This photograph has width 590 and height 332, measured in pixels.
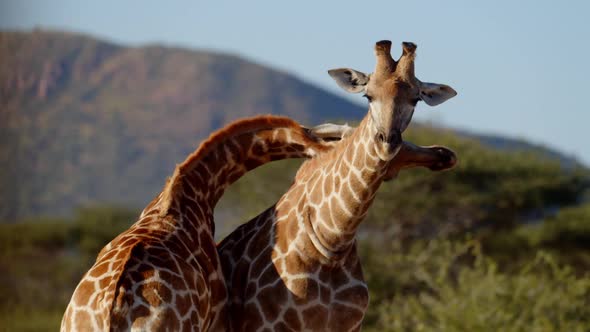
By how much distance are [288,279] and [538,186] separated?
22.2m

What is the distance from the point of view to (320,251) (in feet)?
21.3

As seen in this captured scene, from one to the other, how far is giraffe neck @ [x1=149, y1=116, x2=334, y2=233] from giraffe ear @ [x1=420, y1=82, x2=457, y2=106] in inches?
39.5

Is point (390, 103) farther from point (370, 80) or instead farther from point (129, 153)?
point (129, 153)

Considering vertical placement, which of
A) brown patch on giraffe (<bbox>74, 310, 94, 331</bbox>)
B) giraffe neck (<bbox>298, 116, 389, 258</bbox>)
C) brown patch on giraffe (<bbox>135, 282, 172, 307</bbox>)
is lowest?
brown patch on giraffe (<bbox>74, 310, 94, 331</bbox>)

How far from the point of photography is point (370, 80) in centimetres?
590

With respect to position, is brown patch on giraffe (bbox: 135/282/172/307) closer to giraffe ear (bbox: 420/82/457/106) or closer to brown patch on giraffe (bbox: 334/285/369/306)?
brown patch on giraffe (bbox: 334/285/369/306)

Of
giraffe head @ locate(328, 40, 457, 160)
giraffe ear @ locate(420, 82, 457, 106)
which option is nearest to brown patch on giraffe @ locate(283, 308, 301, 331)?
giraffe head @ locate(328, 40, 457, 160)

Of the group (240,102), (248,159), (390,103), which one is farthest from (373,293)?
(240,102)

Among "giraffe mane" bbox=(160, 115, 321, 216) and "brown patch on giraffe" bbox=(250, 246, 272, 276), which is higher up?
"giraffe mane" bbox=(160, 115, 321, 216)

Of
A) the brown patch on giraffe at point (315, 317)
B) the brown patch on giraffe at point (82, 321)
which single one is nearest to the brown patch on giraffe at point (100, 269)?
the brown patch on giraffe at point (82, 321)

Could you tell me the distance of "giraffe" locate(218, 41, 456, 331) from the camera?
250 inches

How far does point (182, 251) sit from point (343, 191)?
0.92 metres

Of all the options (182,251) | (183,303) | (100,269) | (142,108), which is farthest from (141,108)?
(183,303)

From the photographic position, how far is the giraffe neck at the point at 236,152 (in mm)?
6816
